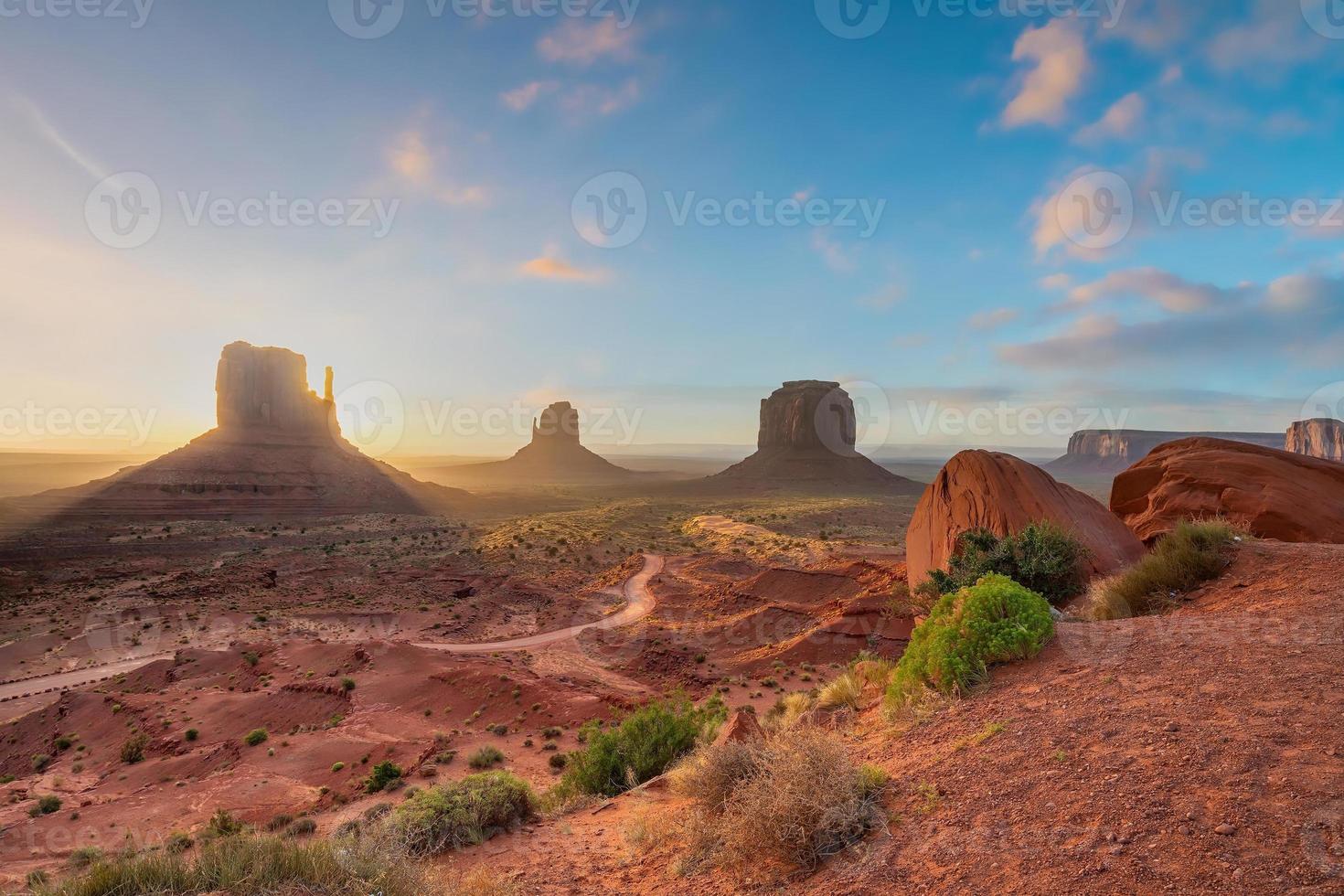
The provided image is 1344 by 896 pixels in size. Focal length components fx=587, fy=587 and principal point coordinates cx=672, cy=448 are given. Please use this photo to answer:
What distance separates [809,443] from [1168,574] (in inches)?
4521

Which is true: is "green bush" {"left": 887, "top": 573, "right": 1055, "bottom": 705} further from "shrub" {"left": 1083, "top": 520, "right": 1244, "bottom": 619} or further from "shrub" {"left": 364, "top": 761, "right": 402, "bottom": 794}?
"shrub" {"left": 364, "top": 761, "right": 402, "bottom": 794}

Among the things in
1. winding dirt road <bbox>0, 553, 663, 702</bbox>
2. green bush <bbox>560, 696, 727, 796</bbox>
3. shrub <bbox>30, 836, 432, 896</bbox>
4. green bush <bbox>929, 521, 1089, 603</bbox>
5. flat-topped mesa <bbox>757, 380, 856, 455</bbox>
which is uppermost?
flat-topped mesa <bbox>757, 380, 856, 455</bbox>

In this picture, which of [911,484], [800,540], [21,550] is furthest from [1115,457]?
[21,550]

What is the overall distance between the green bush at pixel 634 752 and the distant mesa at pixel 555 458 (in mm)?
151879

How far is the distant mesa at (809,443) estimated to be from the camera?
114 meters

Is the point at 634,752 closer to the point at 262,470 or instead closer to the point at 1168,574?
the point at 1168,574

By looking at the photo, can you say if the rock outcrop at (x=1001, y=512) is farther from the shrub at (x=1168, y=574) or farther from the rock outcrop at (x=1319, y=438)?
the rock outcrop at (x=1319, y=438)

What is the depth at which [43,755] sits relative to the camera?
17141 millimetres

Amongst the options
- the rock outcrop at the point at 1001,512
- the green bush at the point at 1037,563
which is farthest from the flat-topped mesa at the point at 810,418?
the green bush at the point at 1037,563

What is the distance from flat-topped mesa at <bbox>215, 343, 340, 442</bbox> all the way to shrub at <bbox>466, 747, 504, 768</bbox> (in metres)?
97.0

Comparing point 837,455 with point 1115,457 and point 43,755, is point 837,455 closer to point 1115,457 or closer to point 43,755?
point 1115,457

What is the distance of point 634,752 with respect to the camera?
10.6 meters

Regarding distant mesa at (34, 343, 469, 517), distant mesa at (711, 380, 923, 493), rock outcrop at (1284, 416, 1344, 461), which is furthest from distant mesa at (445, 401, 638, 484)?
rock outcrop at (1284, 416, 1344, 461)

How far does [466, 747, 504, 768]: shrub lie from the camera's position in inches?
541
